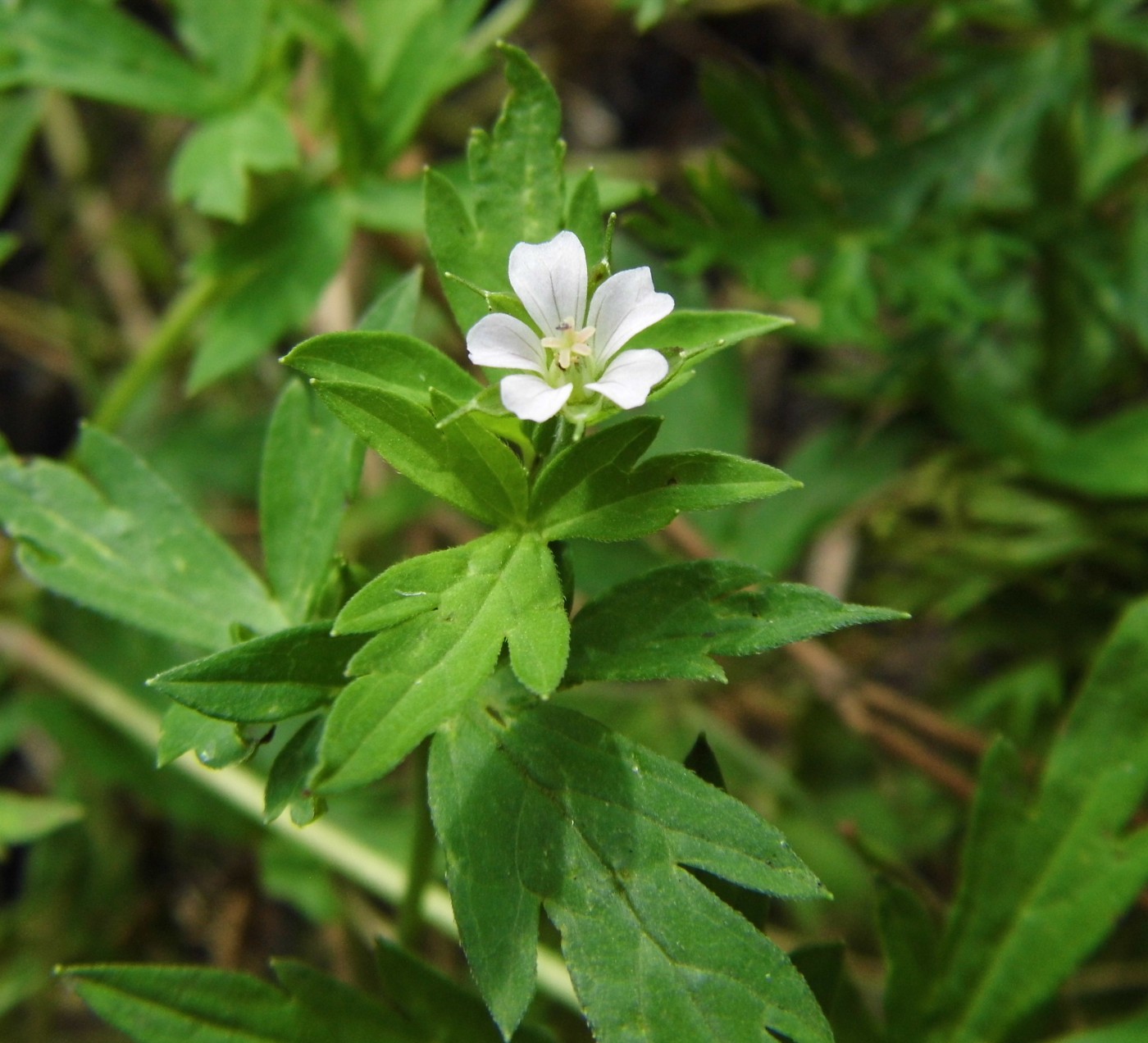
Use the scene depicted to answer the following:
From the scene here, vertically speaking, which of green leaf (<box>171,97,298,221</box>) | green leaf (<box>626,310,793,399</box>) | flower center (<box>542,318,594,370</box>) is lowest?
green leaf (<box>626,310,793,399</box>)

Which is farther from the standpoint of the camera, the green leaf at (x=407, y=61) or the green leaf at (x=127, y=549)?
the green leaf at (x=407, y=61)

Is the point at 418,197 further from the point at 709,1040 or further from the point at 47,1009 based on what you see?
the point at 47,1009

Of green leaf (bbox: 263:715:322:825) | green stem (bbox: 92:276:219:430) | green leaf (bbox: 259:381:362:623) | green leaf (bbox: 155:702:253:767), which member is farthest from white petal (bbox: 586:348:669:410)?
green stem (bbox: 92:276:219:430)

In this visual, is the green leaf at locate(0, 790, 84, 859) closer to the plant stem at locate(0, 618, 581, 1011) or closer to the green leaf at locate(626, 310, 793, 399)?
the plant stem at locate(0, 618, 581, 1011)

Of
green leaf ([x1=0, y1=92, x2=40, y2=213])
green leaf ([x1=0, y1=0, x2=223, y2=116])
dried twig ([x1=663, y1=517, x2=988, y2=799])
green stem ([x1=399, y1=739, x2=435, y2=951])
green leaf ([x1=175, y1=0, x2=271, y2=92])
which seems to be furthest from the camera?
green leaf ([x1=0, y1=92, x2=40, y2=213])

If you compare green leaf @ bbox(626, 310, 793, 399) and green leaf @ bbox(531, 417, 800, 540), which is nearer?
green leaf @ bbox(531, 417, 800, 540)

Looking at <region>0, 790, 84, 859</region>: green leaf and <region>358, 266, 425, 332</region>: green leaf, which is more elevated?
<region>358, 266, 425, 332</region>: green leaf

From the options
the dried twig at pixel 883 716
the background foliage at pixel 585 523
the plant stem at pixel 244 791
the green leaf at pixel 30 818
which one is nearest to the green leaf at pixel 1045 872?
the background foliage at pixel 585 523

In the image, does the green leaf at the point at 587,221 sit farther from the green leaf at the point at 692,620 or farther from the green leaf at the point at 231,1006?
the green leaf at the point at 231,1006

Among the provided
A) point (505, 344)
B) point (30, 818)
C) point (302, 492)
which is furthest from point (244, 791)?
point (505, 344)
